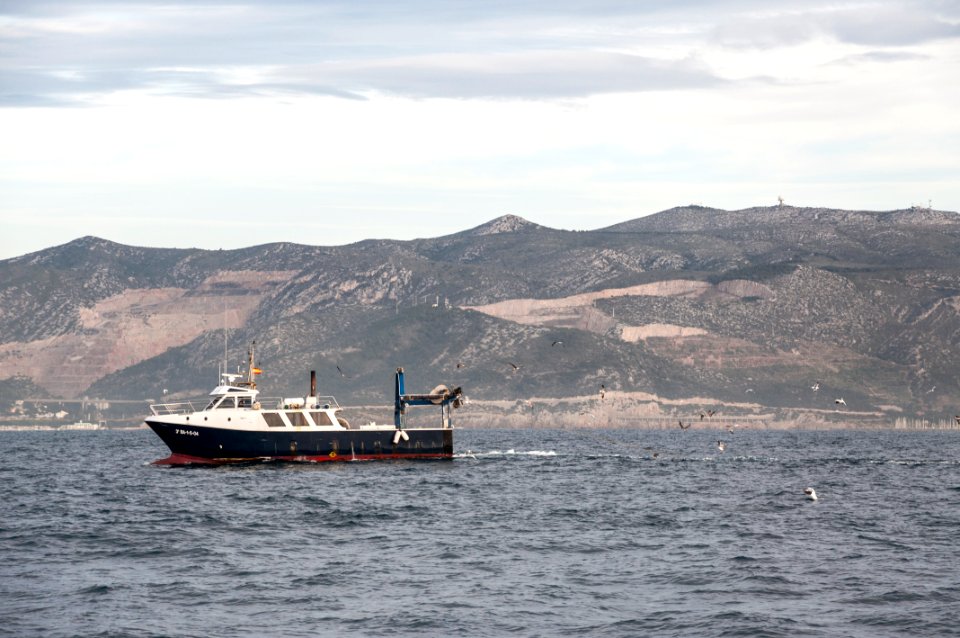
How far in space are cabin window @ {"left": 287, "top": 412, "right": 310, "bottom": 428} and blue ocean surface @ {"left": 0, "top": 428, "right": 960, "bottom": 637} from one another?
30.5ft

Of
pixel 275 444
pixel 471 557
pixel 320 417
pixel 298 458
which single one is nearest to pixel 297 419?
pixel 320 417

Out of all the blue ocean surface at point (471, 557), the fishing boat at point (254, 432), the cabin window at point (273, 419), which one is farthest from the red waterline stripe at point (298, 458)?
the blue ocean surface at point (471, 557)

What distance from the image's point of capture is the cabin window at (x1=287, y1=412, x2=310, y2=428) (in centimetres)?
11306

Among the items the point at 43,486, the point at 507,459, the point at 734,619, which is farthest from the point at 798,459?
the point at 734,619

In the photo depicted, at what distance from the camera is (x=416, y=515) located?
7712 cm

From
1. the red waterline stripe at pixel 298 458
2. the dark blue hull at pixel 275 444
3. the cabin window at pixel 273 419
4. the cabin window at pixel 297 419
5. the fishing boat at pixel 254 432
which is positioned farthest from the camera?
the cabin window at pixel 297 419

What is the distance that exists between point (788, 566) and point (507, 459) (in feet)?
269

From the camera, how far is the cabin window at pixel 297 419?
371 feet

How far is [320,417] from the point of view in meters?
115

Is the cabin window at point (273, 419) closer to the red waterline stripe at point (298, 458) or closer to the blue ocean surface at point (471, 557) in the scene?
the red waterline stripe at point (298, 458)

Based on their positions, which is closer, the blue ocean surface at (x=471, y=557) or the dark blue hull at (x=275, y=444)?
the blue ocean surface at (x=471, y=557)

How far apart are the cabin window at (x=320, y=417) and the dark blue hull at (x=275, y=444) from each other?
1153 millimetres

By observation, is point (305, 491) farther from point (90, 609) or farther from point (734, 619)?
point (734, 619)

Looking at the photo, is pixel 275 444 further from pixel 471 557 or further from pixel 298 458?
pixel 471 557
